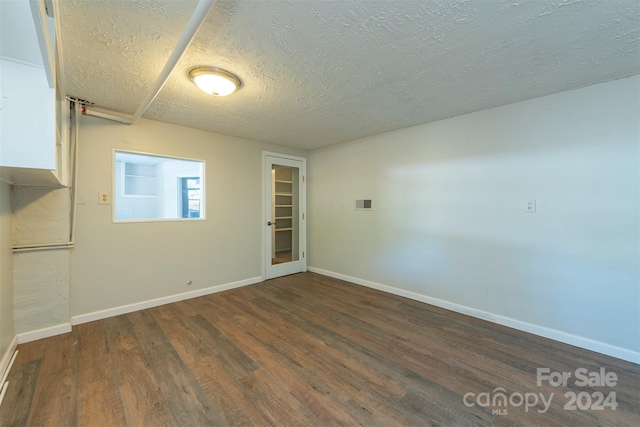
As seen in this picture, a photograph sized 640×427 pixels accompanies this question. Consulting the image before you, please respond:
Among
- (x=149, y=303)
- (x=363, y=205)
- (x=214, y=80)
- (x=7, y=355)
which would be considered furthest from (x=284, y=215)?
(x=7, y=355)

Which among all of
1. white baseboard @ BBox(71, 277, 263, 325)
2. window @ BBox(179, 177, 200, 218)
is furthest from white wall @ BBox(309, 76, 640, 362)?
window @ BBox(179, 177, 200, 218)

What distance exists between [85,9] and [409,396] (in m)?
3.12

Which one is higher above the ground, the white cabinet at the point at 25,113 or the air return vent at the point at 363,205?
the white cabinet at the point at 25,113

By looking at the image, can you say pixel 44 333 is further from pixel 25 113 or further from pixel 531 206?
pixel 531 206

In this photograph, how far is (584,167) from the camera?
7.54 feet

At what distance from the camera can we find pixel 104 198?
2.84 meters

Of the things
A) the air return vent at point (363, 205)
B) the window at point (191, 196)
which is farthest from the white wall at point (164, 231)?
the air return vent at point (363, 205)

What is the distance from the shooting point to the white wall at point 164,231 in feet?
9.03

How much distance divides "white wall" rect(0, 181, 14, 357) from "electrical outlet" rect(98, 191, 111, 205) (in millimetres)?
653

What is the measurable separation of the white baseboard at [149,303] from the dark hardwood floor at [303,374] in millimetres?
102

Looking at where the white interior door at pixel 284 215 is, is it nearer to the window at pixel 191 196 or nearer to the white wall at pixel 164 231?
the white wall at pixel 164 231

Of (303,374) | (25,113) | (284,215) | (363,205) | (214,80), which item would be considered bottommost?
(303,374)

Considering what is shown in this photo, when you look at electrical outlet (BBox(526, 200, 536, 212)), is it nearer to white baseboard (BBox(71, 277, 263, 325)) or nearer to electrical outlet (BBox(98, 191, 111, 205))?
white baseboard (BBox(71, 277, 263, 325))

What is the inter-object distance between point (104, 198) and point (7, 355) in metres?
1.56
